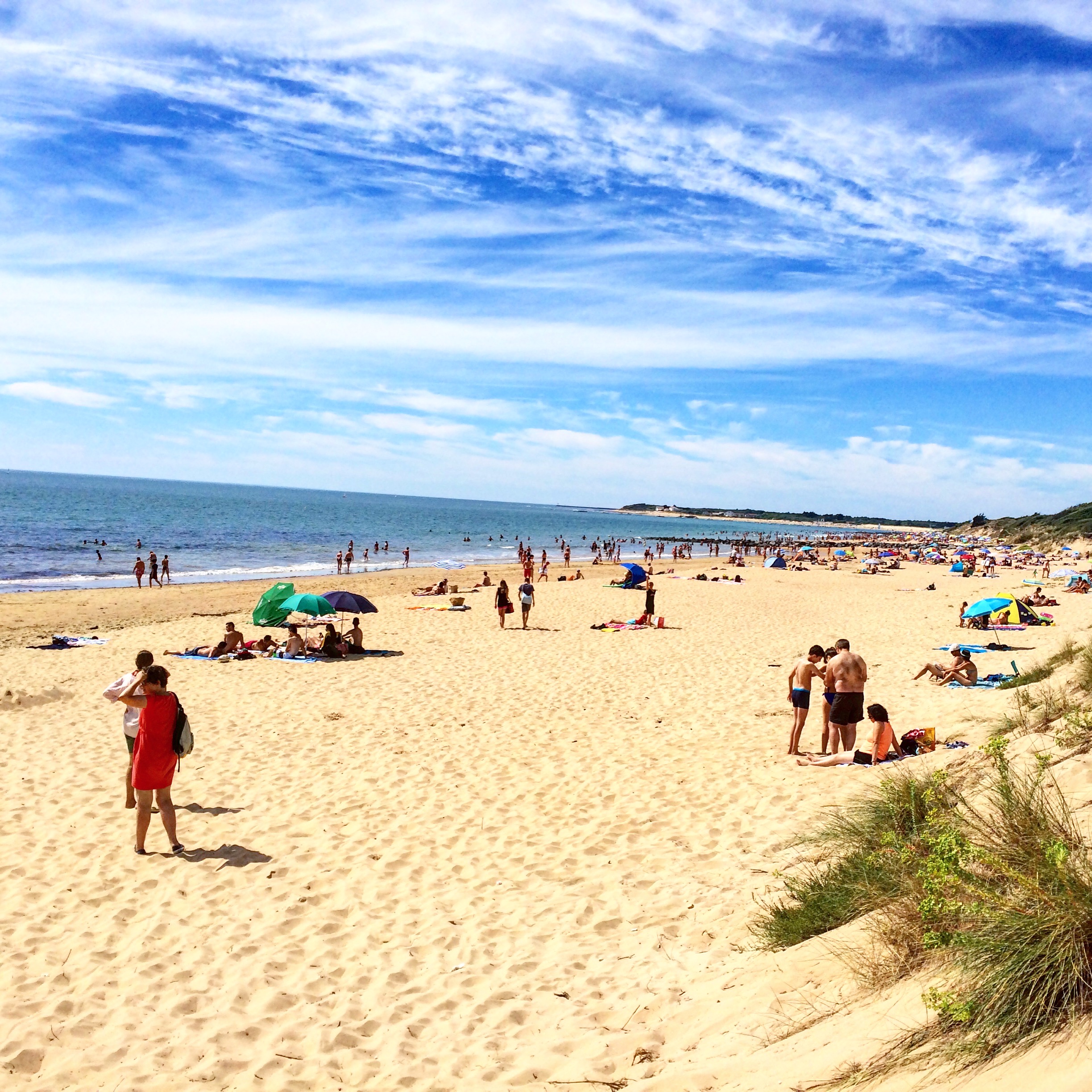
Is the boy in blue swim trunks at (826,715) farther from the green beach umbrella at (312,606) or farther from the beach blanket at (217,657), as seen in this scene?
the beach blanket at (217,657)

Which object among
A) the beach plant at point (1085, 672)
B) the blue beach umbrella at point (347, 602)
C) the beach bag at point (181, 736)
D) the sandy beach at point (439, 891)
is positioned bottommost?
the sandy beach at point (439, 891)

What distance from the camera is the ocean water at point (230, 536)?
3919 centimetres

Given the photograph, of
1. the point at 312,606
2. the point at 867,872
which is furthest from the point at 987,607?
the point at 867,872

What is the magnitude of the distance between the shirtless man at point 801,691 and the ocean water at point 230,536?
30131mm

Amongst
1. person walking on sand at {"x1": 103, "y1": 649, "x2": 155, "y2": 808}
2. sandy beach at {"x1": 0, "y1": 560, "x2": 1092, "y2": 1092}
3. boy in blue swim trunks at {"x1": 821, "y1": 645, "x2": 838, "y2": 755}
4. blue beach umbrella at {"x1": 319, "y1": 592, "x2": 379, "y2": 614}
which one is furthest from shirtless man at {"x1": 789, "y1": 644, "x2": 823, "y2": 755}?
blue beach umbrella at {"x1": 319, "y1": 592, "x2": 379, "y2": 614}

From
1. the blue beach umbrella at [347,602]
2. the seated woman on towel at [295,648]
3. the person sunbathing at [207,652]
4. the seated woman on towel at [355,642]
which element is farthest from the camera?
the blue beach umbrella at [347,602]

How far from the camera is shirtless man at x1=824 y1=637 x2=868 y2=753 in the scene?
9.00m

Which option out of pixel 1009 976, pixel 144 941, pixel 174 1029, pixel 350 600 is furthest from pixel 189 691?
pixel 1009 976

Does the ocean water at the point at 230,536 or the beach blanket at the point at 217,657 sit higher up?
the ocean water at the point at 230,536

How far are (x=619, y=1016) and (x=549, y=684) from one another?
29.6 feet

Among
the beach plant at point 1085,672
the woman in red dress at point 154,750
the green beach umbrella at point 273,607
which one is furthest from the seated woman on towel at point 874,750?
the green beach umbrella at point 273,607

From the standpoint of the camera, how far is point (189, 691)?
41.7 feet

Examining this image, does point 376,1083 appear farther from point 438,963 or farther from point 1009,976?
point 1009,976

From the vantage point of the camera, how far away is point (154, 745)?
20.6ft
